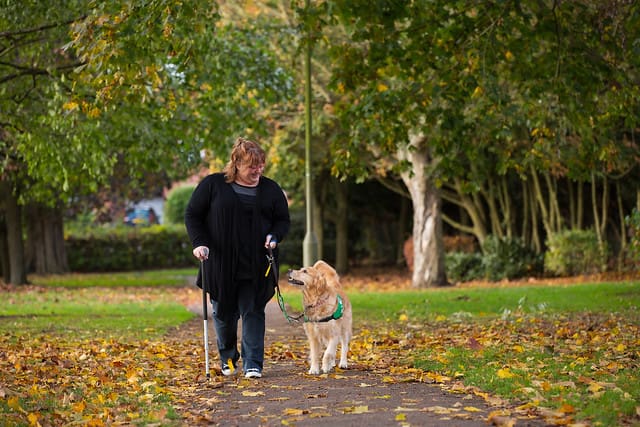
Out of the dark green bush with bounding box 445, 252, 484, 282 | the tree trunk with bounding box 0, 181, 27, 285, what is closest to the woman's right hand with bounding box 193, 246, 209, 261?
the dark green bush with bounding box 445, 252, 484, 282

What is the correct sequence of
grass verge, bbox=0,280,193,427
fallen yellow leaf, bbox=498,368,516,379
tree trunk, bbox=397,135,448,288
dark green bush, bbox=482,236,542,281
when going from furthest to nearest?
dark green bush, bbox=482,236,542,281, tree trunk, bbox=397,135,448,288, fallen yellow leaf, bbox=498,368,516,379, grass verge, bbox=0,280,193,427

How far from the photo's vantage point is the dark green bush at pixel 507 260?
30.8 metres

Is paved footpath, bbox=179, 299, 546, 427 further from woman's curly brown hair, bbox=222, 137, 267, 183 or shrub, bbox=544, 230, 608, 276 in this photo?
shrub, bbox=544, 230, 608, 276

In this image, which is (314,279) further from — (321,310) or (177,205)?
(177,205)

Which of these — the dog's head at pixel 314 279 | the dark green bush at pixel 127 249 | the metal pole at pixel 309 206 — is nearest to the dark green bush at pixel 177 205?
the dark green bush at pixel 127 249

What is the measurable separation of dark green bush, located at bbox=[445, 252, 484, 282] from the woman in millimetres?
21934

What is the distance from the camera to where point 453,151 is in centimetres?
1568

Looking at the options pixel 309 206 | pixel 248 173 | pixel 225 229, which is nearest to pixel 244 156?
pixel 248 173

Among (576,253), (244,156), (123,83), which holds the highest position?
(123,83)

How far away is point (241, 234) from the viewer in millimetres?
9617

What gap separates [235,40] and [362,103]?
21.6ft

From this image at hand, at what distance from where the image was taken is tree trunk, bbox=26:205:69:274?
128 feet

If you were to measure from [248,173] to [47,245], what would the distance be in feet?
108

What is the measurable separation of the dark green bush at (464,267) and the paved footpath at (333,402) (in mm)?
21017
